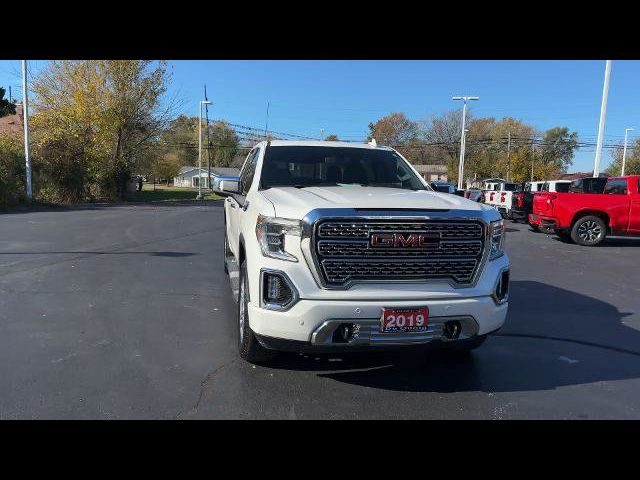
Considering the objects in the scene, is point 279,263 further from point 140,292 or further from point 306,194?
point 140,292

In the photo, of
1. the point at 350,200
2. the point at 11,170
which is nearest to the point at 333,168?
the point at 350,200

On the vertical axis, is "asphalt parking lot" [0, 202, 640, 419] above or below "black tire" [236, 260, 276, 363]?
below

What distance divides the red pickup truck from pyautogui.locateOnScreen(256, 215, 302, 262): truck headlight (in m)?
12.1

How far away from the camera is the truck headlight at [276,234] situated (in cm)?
352

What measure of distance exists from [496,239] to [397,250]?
894mm

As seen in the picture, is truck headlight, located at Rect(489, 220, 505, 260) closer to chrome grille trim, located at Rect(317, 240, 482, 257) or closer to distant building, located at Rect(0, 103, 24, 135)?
chrome grille trim, located at Rect(317, 240, 482, 257)

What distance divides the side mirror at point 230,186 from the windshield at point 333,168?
0.49 meters

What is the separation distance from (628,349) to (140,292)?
575 centimetres

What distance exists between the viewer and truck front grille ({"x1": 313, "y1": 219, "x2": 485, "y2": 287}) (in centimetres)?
348

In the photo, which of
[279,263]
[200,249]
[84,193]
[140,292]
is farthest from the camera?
[84,193]

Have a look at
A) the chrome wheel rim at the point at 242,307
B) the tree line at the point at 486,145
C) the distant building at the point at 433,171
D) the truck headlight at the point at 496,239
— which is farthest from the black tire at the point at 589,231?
the distant building at the point at 433,171

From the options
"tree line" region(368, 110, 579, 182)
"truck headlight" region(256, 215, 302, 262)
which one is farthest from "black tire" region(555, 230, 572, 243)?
"tree line" region(368, 110, 579, 182)
